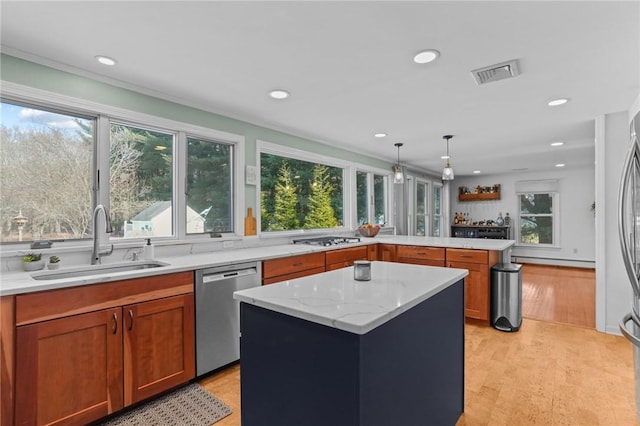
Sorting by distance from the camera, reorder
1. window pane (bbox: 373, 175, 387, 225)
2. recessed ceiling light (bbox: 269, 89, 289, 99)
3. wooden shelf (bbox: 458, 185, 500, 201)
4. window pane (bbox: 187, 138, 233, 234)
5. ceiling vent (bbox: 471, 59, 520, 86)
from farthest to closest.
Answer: wooden shelf (bbox: 458, 185, 500, 201)
window pane (bbox: 373, 175, 387, 225)
window pane (bbox: 187, 138, 233, 234)
recessed ceiling light (bbox: 269, 89, 289, 99)
ceiling vent (bbox: 471, 59, 520, 86)

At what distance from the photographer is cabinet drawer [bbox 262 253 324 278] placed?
285 cm

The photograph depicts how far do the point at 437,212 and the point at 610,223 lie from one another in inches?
193

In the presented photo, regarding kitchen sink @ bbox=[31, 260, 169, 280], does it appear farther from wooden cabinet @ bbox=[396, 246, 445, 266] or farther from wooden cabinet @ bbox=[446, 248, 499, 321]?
wooden cabinet @ bbox=[446, 248, 499, 321]

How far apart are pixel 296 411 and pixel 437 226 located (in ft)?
25.1

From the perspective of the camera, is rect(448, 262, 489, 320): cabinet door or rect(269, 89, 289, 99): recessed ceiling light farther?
rect(448, 262, 489, 320): cabinet door

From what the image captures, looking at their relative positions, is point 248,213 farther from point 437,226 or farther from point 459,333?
point 437,226

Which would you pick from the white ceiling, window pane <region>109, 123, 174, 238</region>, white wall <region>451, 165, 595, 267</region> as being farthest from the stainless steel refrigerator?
white wall <region>451, 165, 595, 267</region>

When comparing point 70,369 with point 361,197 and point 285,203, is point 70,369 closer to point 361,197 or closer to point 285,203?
point 285,203

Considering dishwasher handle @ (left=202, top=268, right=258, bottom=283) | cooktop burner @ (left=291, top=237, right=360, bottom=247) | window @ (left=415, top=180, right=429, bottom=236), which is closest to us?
dishwasher handle @ (left=202, top=268, right=258, bottom=283)

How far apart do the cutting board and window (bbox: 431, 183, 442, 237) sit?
5.41m

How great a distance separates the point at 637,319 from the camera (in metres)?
1.42

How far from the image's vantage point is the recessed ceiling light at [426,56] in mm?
2064

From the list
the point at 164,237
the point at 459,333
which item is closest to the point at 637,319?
the point at 459,333

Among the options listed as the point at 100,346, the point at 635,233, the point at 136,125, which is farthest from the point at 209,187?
the point at 635,233
